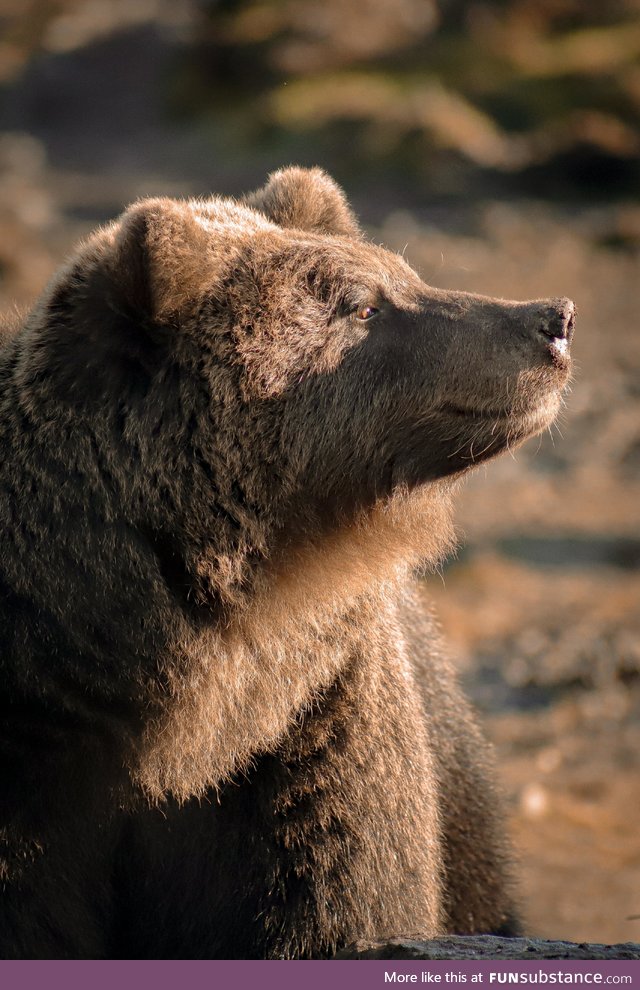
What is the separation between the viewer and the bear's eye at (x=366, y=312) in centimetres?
414

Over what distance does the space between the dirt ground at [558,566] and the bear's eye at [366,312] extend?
0.88m

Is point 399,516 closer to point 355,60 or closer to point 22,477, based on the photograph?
point 22,477

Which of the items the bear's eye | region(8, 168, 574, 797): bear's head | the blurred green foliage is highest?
the blurred green foliage

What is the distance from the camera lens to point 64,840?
4109 millimetres

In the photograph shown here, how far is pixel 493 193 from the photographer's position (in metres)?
16.9

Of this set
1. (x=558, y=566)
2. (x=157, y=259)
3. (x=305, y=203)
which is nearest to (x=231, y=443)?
Result: (x=157, y=259)

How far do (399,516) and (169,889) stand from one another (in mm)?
1383

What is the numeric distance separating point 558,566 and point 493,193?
26.5 ft

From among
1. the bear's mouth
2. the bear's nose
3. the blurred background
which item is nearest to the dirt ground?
the blurred background

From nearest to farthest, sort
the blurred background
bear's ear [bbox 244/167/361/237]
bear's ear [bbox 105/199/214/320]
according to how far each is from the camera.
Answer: bear's ear [bbox 105/199/214/320] < bear's ear [bbox 244/167/361/237] < the blurred background

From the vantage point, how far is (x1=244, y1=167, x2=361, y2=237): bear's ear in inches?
175

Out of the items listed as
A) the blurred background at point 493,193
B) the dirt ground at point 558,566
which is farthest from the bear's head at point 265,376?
the dirt ground at point 558,566

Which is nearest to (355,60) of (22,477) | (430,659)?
(430,659)

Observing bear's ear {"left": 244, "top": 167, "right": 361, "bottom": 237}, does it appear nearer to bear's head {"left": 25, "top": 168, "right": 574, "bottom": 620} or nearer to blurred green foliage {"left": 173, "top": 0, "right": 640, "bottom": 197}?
bear's head {"left": 25, "top": 168, "right": 574, "bottom": 620}
